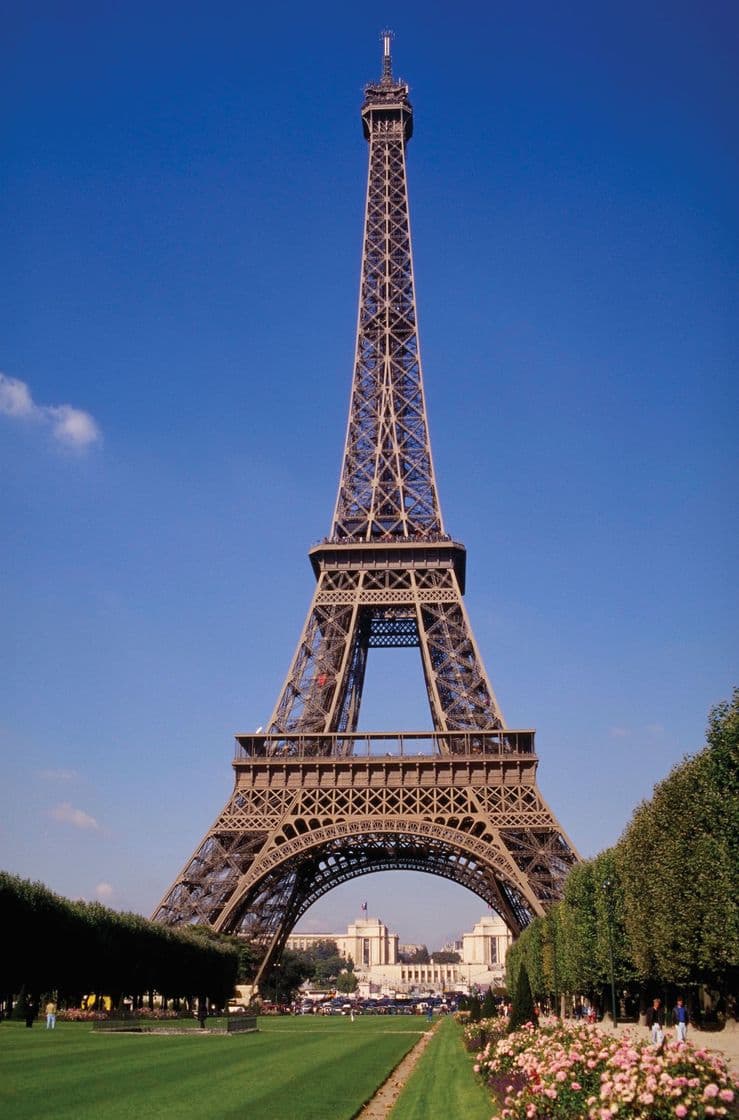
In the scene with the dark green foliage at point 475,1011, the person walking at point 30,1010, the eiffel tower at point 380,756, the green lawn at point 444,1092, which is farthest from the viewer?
the eiffel tower at point 380,756

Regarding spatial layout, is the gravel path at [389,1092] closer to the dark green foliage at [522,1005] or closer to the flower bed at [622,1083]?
the dark green foliage at [522,1005]

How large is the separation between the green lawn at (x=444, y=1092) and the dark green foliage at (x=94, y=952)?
1972 cm

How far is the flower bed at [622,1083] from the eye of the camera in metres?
12.0

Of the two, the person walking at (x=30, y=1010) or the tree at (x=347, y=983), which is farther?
the tree at (x=347, y=983)

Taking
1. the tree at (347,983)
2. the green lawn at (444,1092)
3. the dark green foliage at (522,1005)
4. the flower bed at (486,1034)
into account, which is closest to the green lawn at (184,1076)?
the green lawn at (444,1092)

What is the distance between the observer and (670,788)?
126ft

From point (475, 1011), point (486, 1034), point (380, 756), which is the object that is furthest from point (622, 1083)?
point (380, 756)

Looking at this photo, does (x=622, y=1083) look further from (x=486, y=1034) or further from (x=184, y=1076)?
(x=486, y=1034)

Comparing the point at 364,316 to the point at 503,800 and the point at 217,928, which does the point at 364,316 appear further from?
the point at 217,928

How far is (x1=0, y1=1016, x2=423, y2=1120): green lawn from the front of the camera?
740 inches

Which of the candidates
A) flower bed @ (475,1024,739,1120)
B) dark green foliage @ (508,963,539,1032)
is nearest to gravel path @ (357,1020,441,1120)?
dark green foliage @ (508,963,539,1032)

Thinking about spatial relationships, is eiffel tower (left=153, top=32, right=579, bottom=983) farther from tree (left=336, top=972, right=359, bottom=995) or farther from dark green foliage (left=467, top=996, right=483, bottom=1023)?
tree (left=336, top=972, right=359, bottom=995)

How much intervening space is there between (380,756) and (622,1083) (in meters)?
53.9

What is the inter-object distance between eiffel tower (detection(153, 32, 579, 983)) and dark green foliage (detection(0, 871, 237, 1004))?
2.89 metres
